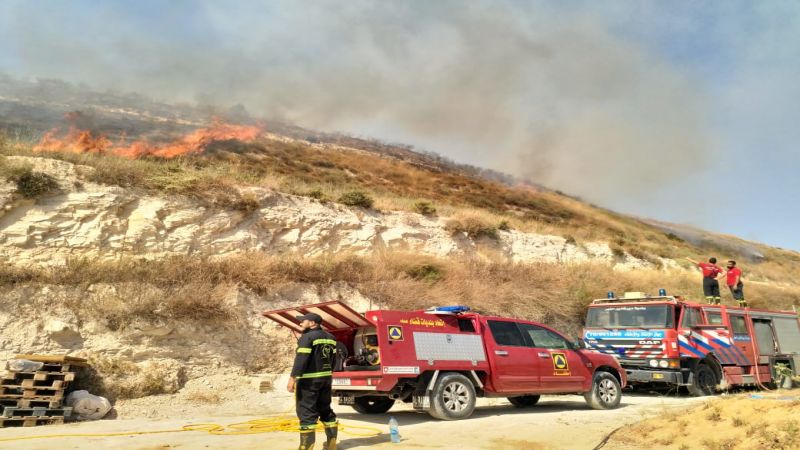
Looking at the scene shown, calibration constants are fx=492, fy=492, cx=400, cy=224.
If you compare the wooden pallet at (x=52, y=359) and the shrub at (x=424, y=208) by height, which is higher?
the shrub at (x=424, y=208)

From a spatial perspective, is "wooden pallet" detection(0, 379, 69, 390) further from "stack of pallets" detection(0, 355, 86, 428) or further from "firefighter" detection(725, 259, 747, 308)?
"firefighter" detection(725, 259, 747, 308)

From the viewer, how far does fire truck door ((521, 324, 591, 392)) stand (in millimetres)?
9320

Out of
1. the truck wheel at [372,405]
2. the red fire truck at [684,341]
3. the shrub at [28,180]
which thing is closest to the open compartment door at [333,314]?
the truck wheel at [372,405]

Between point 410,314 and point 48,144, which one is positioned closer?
point 410,314

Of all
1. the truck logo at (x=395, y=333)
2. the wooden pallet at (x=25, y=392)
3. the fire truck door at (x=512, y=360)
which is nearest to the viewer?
the truck logo at (x=395, y=333)

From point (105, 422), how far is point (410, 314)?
17.8 feet

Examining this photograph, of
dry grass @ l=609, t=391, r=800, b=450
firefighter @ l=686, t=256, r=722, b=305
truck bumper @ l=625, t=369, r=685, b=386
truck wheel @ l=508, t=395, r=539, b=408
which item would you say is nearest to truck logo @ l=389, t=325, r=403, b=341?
dry grass @ l=609, t=391, r=800, b=450

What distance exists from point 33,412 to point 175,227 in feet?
20.9

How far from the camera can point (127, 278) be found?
10.9 meters

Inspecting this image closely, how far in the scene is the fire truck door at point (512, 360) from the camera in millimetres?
8727

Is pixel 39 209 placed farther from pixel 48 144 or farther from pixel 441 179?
pixel 441 179

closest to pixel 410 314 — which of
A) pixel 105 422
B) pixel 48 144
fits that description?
pixel 105 422

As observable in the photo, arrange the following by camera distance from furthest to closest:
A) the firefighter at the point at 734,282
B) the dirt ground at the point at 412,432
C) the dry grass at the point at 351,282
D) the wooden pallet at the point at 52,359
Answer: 1. the firefighter at the point at 734,282
2. the dry grass at the point at 351,282
3. the wooden pallet at the point at 52,359
4. the dirt ground at the point at 412,432

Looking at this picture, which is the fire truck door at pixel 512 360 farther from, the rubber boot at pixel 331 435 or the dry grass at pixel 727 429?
the rubber boot at pixel 331 435
